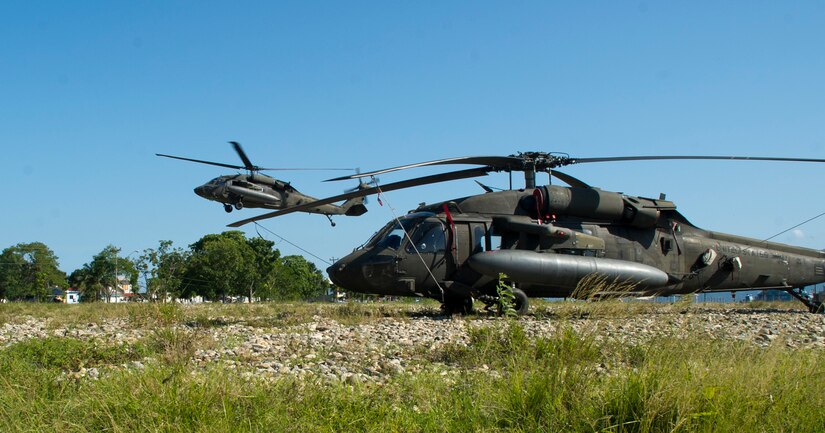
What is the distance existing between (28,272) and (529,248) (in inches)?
4256

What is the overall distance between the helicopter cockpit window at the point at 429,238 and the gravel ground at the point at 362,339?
2.17m

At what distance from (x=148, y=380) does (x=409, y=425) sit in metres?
1.91

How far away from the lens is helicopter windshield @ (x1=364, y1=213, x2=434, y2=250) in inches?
543

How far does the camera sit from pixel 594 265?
13484 millimetres

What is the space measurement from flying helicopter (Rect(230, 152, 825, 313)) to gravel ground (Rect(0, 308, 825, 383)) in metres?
1.80

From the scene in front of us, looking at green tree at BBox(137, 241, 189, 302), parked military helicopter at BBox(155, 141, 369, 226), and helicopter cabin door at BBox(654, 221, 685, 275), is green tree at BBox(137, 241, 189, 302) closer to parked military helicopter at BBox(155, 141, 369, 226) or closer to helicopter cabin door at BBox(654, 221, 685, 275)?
helicopter cabin door at BBox(654, 221, 685, 275)

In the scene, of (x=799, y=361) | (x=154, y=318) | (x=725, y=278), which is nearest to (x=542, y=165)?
(x=725, y=278)

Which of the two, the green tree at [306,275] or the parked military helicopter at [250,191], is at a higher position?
the parked military helicopter at [250,191]

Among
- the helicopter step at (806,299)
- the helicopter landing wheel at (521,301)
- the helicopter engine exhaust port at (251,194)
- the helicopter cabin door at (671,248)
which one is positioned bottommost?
the helicopter step at (806,299)

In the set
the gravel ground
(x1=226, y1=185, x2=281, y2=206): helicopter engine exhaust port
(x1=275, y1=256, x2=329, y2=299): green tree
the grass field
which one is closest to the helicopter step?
the gravel ground

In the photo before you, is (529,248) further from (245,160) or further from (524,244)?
(245,160)

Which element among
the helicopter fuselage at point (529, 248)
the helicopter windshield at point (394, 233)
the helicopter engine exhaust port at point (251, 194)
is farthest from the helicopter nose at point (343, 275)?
the helicopter engine exhaust port at point (251, 194)

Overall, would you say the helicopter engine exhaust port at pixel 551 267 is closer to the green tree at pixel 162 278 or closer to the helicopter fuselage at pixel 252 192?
the green tree at pixel 162 278

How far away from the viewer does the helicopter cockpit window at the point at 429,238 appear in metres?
13.7
